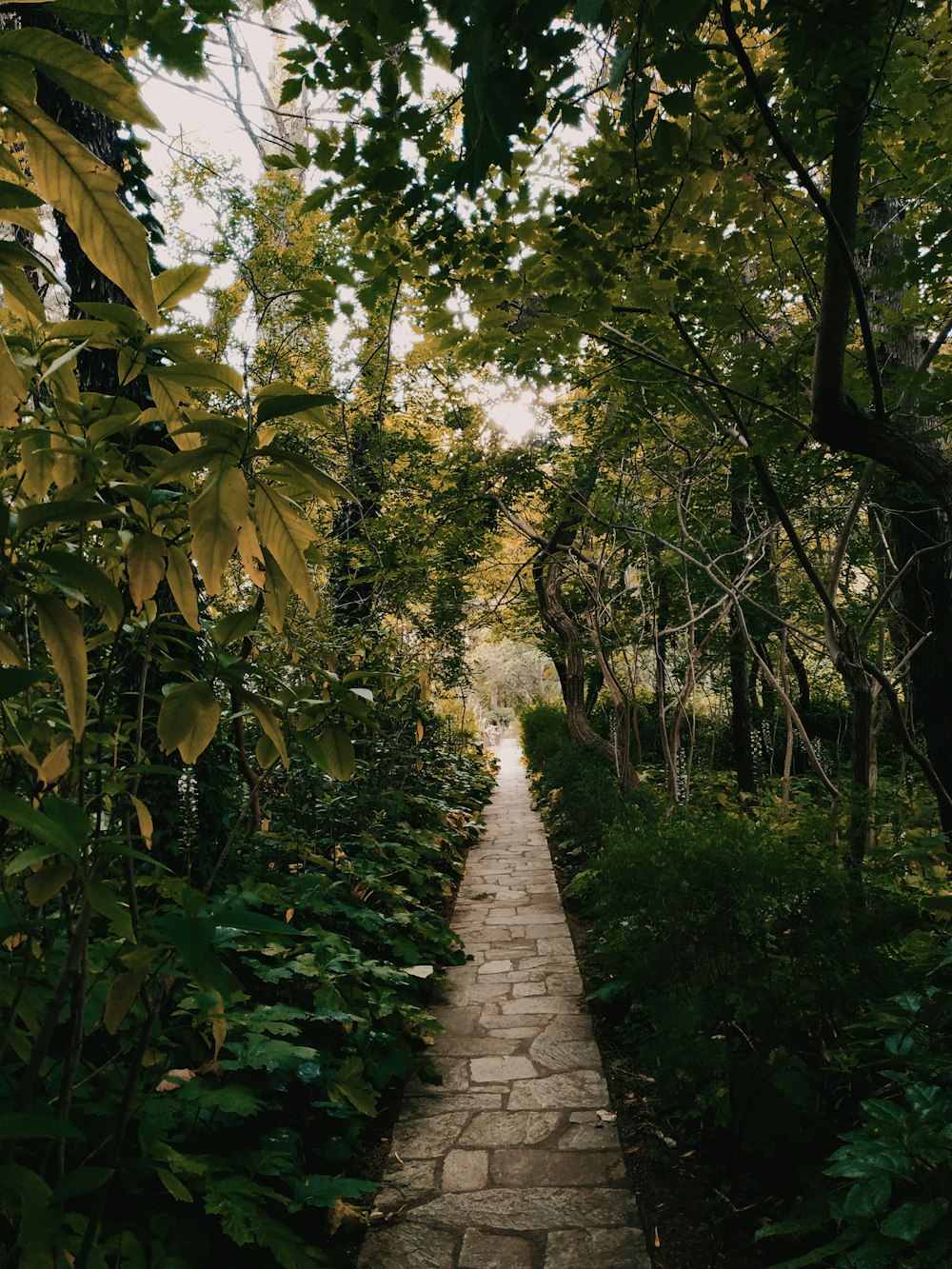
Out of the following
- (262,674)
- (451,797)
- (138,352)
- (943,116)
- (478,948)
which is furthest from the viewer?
(451,797)

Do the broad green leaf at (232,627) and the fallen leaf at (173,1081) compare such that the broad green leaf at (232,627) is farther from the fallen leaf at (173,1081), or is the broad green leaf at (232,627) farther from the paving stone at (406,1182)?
the paving stone at (406,1182)

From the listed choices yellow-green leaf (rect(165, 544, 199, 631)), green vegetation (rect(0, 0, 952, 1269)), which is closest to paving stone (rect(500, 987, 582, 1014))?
green vegetation (rect(0, 0, 952, 1269))

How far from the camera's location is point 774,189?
2.74 m

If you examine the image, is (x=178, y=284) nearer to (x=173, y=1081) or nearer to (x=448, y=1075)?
(x=173, y=1081)

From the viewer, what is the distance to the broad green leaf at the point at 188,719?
106cm

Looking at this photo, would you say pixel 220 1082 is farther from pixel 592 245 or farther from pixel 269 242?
pixel 269 242

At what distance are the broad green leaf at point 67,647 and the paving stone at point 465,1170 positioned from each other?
258 centimetres

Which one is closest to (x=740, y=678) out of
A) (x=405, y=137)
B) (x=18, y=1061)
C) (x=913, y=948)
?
(x=913, y=948)

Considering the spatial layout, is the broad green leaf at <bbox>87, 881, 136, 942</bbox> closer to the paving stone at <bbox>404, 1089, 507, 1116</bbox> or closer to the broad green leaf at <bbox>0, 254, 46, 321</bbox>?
the broad green leaf at <bbox>0, 254, 46, 321</bbox>

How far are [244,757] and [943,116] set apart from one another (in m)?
3.34

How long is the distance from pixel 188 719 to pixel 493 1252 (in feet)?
7.31

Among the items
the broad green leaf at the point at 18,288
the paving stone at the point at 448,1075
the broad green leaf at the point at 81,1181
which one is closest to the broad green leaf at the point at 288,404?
the broad green leaf at the point at 18,288

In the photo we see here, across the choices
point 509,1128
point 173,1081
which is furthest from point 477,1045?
point 173,1081

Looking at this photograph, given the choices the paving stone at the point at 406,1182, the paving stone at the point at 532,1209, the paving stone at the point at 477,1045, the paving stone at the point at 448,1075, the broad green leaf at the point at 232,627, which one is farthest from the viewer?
the paving stone at the point at 477,1045
